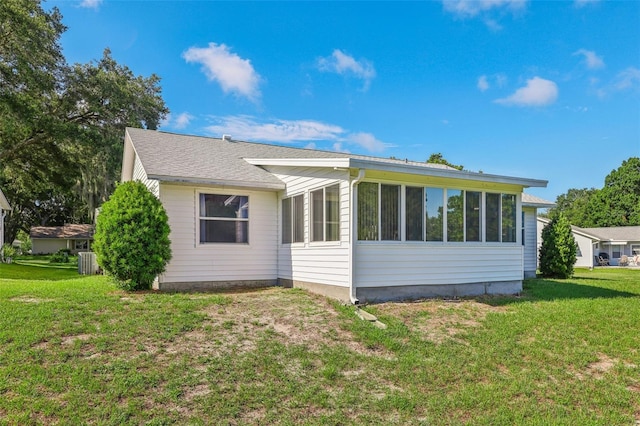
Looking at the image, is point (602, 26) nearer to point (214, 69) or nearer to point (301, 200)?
point (301, 200)

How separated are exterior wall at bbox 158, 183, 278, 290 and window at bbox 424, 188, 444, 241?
413 centimetres

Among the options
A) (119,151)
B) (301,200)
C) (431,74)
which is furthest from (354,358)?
(119,151)

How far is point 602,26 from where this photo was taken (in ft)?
45.6

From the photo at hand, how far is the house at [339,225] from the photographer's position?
28.4 feet

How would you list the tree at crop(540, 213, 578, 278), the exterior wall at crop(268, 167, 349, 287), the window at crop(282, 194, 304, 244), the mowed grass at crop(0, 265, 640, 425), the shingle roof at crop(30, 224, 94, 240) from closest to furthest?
1. the mowed grass at crop(0, 265, 640, 425)
2. the exterior wall at crop(268, 167, 349, 287)
3. the window at crop(282, 194, 304, 244)
4. the tree at crop(540, 213, 578, 278)
5. the shingle roof at crop(30, 224, 94, 240)

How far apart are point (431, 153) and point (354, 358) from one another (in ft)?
95.7

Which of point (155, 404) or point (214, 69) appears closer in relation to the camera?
point (155, 404)

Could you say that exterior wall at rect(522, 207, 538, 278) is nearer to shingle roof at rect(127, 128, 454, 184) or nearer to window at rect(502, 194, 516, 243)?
window at rect(502, 194, 516, 243)

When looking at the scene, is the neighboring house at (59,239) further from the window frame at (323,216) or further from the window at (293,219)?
the window frame at (323,216)

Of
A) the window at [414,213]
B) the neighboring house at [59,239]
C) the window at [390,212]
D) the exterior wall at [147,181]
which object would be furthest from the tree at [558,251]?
the neighboring house at [59,239]

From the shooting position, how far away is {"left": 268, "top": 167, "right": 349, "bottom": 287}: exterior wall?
8547mm

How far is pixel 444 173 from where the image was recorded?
892 centimetres

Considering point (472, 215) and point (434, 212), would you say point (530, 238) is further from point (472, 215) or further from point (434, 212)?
point (434, 212)

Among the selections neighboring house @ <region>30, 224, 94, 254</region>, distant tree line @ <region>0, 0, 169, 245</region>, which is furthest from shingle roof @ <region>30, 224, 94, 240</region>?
distant tree line @ <region>0, 0, 169, 245</region>
